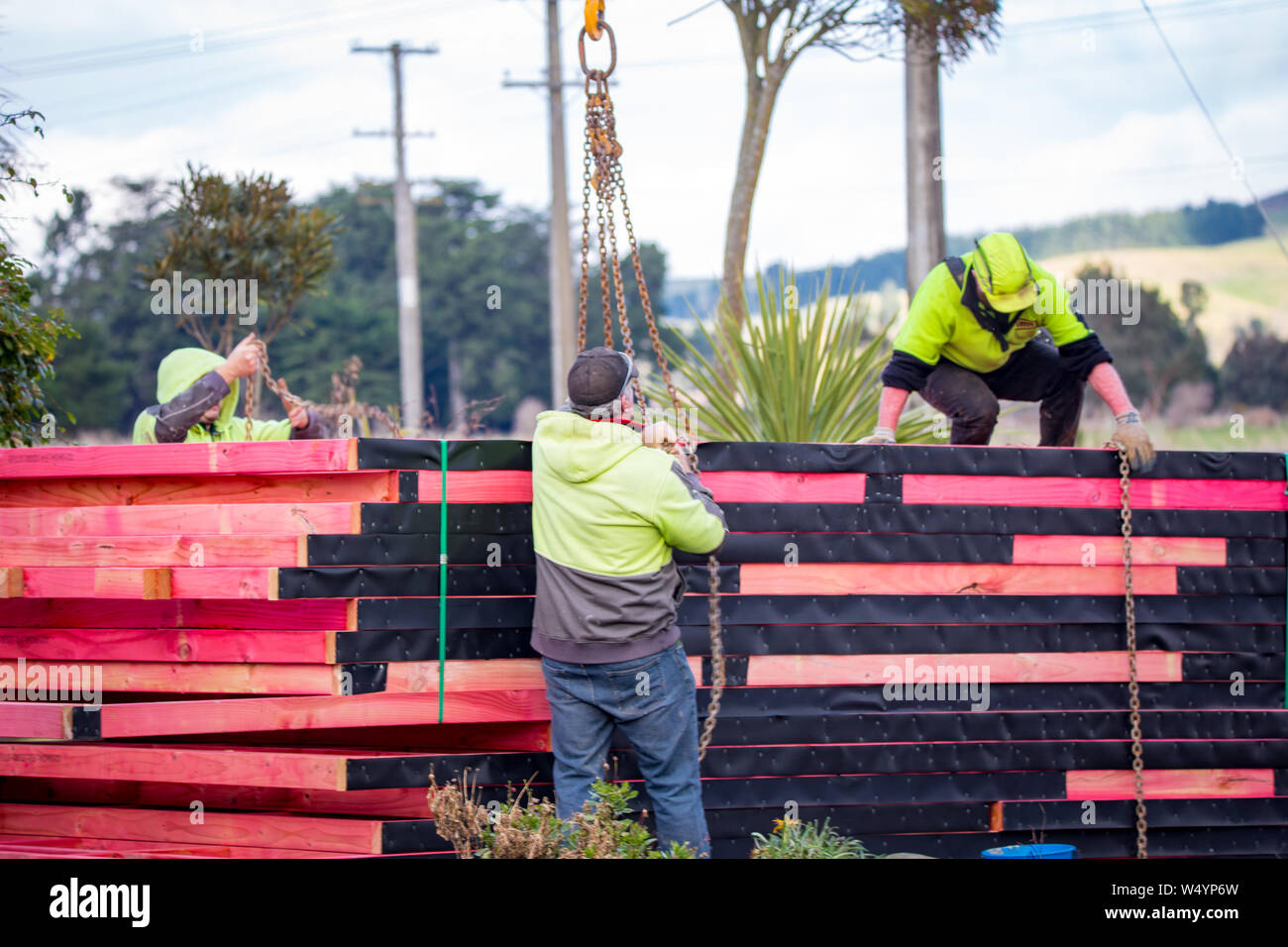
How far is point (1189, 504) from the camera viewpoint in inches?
197

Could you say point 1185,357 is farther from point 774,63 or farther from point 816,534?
point 816,534

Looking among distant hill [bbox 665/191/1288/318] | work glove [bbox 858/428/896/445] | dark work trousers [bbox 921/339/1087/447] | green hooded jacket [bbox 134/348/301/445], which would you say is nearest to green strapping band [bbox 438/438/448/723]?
green hooded jacket [bbox 134/348/301/445]

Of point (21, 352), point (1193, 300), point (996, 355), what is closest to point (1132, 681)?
point (996, 355)

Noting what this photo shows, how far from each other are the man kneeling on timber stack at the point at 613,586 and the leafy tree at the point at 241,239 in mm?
5361

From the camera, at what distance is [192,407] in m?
5.11

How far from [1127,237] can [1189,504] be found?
77.5m

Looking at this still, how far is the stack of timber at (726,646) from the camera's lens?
14.3ft

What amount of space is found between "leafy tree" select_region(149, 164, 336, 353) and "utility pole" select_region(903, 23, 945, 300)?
15.4 feet

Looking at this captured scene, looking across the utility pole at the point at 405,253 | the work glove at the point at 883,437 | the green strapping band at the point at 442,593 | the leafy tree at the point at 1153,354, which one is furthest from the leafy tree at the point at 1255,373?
the green strapping band at the point at 442,593

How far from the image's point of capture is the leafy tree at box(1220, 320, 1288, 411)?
4541 centimetres

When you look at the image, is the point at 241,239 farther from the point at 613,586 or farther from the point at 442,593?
the point at 613,586

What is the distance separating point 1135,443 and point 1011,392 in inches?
36.4
